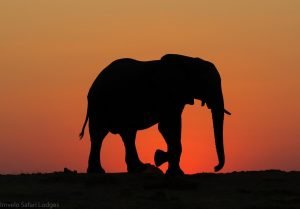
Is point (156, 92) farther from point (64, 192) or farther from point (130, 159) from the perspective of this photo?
A: point (64, 192)

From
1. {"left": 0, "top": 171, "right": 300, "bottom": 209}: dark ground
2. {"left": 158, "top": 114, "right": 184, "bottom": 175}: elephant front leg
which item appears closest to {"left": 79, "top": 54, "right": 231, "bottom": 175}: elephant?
{"left": 158, "top": 114, "right": 184, "bottom": 175}: elephant front leg

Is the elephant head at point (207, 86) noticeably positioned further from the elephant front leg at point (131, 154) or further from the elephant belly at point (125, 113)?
the elephant front leg at point (131, 154)

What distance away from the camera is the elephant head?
25906 mm

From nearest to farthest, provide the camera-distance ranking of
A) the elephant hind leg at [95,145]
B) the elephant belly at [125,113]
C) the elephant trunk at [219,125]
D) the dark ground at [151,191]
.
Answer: the dark ground at [151,191]
the elephant trunk at [219,125]
the elephant belly at [125,113]
the elephant hind leg at [95,145]

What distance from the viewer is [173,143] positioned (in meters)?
25.5

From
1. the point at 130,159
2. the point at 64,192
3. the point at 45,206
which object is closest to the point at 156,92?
the point at 130,159

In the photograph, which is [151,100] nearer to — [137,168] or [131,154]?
[131,154]

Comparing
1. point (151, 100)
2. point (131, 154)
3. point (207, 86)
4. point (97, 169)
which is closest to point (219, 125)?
point (207, 86)

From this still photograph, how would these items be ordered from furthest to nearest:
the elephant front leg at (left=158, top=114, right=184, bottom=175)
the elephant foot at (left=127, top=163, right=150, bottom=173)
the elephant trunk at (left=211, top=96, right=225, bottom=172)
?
the elephant foot at (left=127, top=163, right=150, bottom=173)
the elephant trunk at (left=211, top=96, right=225, bottom=172)
the elephant front leg at (left=158, top=114, right=184, bottom=175)

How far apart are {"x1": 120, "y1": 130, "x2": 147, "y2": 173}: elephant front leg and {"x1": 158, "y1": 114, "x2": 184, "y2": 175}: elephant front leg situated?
11.5 ft

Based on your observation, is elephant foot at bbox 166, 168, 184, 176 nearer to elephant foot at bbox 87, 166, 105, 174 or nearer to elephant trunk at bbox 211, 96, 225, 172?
elephant trunk at bbox 211, 96, 225, 172

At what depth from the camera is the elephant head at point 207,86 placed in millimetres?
25906

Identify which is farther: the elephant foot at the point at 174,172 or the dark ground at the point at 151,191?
the elephant foot at the point at 174,172

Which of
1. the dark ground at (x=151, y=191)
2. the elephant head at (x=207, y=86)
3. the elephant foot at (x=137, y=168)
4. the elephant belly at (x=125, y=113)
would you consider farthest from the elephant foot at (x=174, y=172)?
the elephant foot at (x=137, y=168)
